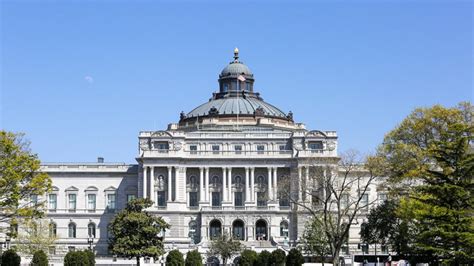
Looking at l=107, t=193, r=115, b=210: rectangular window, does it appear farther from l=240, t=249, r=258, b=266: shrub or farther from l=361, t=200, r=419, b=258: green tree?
l=240, t=249, r=258, b=266: shrub

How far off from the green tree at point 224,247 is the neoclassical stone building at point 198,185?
12.1 m

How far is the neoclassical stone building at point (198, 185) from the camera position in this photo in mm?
123250

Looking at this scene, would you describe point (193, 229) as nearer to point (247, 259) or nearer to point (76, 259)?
point (247, 259)

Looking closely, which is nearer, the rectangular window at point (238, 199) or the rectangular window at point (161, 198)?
the rectangular window at point (161, 198)

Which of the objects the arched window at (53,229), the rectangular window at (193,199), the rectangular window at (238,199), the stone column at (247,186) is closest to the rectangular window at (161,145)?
the rectangular window at (193,199)

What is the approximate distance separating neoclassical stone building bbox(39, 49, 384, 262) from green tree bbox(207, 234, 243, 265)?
12.1 metres

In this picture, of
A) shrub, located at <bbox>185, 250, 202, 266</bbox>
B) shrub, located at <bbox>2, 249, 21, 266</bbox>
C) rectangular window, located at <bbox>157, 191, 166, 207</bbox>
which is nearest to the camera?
shrub, located at <bbox>2, 249, 21, 266</bbox>

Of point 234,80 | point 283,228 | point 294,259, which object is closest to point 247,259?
point 294,259

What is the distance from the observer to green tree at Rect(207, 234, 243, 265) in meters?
105

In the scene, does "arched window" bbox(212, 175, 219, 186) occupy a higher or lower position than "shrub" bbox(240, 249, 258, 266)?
higher

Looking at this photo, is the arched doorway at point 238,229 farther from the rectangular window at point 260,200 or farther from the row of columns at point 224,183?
the rectangular window at point 260,200

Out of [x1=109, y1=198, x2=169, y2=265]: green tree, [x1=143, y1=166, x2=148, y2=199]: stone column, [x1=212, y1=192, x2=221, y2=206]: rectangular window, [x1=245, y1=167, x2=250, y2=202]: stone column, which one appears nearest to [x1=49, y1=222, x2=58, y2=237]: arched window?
[x1=143, y1=166, x2=148, y2=199]: stone column

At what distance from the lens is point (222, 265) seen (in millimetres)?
109812

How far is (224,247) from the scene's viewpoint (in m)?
106
